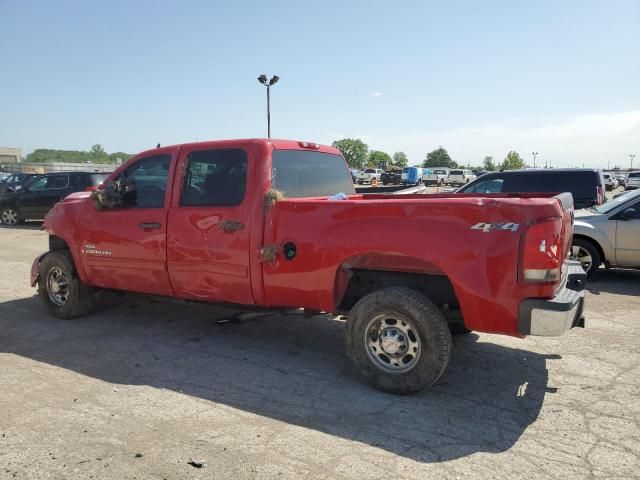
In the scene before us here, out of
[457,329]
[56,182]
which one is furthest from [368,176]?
[457,329]

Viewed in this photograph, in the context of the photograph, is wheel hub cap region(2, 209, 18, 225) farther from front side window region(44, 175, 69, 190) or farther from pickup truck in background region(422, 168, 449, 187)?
pickup truck in background region(422, 168, 449, 187)

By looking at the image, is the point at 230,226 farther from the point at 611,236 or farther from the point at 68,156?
the point at 68,156

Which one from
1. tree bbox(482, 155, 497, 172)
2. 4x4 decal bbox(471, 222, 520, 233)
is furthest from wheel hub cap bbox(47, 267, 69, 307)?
tree bbox(482, 155, 497, 172)

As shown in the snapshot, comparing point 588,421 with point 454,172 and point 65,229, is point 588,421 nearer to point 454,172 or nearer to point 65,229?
point 65,229

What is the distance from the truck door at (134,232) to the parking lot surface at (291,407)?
61 cm

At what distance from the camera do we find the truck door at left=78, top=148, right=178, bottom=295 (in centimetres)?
484

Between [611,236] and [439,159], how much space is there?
16491cm

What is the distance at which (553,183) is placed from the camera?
31.5 ft

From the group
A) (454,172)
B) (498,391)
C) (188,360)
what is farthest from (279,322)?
(454,172)

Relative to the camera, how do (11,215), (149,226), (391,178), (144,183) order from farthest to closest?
1. (391,178)
2. (11,215)
3. (144,183)
4. (149,226)

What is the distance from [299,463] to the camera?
9.32 ft

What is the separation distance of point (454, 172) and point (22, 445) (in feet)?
194

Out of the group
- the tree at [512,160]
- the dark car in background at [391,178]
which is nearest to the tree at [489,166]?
the tree at [512,160]

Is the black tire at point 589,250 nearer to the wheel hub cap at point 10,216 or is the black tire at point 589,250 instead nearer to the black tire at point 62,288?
the black tire at point 62,288
